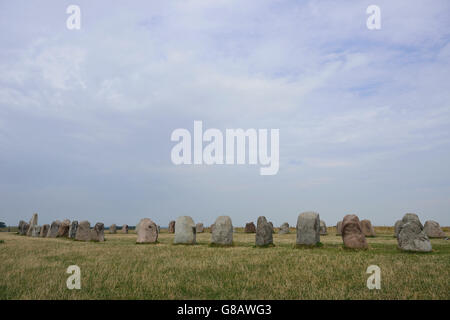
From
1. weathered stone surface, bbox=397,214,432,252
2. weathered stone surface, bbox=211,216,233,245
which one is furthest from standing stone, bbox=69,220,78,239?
weathered stone surface, bbox=397,214,432,252

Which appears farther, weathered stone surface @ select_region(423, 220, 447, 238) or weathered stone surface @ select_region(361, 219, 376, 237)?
weathered stone surface @ select_region(361, 219, 376, 237)

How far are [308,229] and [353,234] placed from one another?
220 cm

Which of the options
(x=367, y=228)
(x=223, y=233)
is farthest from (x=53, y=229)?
(x=367, y=228)

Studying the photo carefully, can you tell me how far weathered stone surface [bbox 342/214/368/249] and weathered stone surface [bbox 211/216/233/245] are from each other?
19.9ft

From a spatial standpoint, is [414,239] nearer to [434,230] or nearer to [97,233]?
[434,230]

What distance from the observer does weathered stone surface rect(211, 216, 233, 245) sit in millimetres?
18719

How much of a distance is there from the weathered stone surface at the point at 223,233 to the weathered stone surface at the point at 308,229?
12.4ft

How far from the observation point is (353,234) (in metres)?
16.5

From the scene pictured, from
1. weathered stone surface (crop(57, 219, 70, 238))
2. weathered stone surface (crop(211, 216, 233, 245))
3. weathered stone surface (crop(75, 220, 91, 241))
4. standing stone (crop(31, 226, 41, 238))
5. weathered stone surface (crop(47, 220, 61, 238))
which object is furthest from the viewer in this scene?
standing stone (crop(31, 226, 41, 238))

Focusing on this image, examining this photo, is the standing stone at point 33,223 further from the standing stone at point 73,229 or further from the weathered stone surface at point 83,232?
the weathered stone surface at point 83,232

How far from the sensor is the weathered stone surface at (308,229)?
17.3 meters

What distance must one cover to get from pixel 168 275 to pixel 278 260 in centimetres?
445

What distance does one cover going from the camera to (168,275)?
369 inches

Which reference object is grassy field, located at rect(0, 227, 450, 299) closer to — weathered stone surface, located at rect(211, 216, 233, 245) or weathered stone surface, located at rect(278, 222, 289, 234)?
weathered stone surface, located at rect(211, 216, 233, 245)
